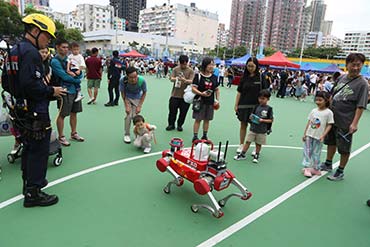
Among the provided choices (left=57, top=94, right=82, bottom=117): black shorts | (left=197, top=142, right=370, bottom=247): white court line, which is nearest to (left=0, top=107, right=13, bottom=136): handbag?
(left=57, top=94, right=82, bottom=117): black shorts

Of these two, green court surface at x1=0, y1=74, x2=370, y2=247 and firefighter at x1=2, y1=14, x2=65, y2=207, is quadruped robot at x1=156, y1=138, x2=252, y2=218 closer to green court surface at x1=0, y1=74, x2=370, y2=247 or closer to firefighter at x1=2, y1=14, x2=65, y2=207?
green court surface at x1=0, y1=74, x2=370, y2=247

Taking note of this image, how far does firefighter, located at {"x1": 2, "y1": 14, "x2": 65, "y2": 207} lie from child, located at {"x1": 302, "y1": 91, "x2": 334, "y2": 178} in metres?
3.39

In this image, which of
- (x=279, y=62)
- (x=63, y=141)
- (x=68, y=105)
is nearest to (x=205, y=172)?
(x=68, y=105)

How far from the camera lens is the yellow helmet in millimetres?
2436

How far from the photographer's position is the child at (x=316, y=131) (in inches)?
155

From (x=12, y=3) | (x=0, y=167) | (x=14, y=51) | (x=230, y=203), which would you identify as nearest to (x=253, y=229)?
(x=230, y=203)

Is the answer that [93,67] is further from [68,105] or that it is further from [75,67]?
[68,105]

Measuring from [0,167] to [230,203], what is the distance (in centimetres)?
295

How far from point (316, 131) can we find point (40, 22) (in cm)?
370

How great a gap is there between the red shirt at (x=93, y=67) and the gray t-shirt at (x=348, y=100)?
6.46 metres

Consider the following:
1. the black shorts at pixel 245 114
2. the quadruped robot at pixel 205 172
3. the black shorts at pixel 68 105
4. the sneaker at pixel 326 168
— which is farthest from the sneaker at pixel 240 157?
the black shorts at pixel 68 105

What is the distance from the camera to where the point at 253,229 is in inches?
106

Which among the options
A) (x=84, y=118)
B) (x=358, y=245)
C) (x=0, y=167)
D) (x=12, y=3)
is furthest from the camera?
(x=12, y=3)

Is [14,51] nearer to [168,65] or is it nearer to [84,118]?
[84,118]
